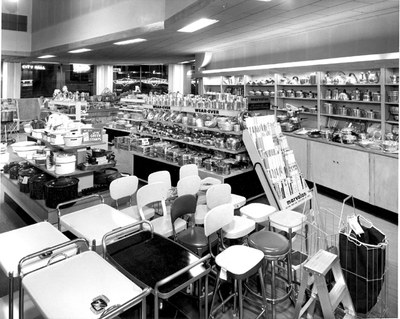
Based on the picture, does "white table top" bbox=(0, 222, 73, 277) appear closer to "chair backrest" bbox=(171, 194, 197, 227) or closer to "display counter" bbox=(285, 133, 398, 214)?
"chair backrest" bbox=(171, 194, 197, 227)

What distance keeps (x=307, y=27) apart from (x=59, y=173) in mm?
5254

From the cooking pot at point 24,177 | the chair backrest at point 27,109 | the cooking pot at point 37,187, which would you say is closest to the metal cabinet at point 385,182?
the cooking pot at point 37,187

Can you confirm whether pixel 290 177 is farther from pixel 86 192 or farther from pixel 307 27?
pixel 307 27

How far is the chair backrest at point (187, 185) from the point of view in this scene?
3.59 m

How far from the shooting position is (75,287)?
1682mm

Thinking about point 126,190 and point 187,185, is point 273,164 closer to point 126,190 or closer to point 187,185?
point 187,185

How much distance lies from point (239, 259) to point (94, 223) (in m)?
1.18

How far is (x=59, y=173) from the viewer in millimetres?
4199

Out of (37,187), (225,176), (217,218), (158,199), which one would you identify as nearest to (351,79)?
(225,176)

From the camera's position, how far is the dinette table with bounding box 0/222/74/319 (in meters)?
1.98

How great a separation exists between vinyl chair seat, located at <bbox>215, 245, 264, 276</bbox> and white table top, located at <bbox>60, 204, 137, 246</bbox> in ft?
2.70

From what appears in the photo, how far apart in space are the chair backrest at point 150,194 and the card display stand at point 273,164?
1.53 meters

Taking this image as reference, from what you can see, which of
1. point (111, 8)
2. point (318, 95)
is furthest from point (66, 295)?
point (111, 8)

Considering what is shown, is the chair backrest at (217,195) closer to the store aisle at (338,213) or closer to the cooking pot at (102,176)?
the store aisle at (338,213)
